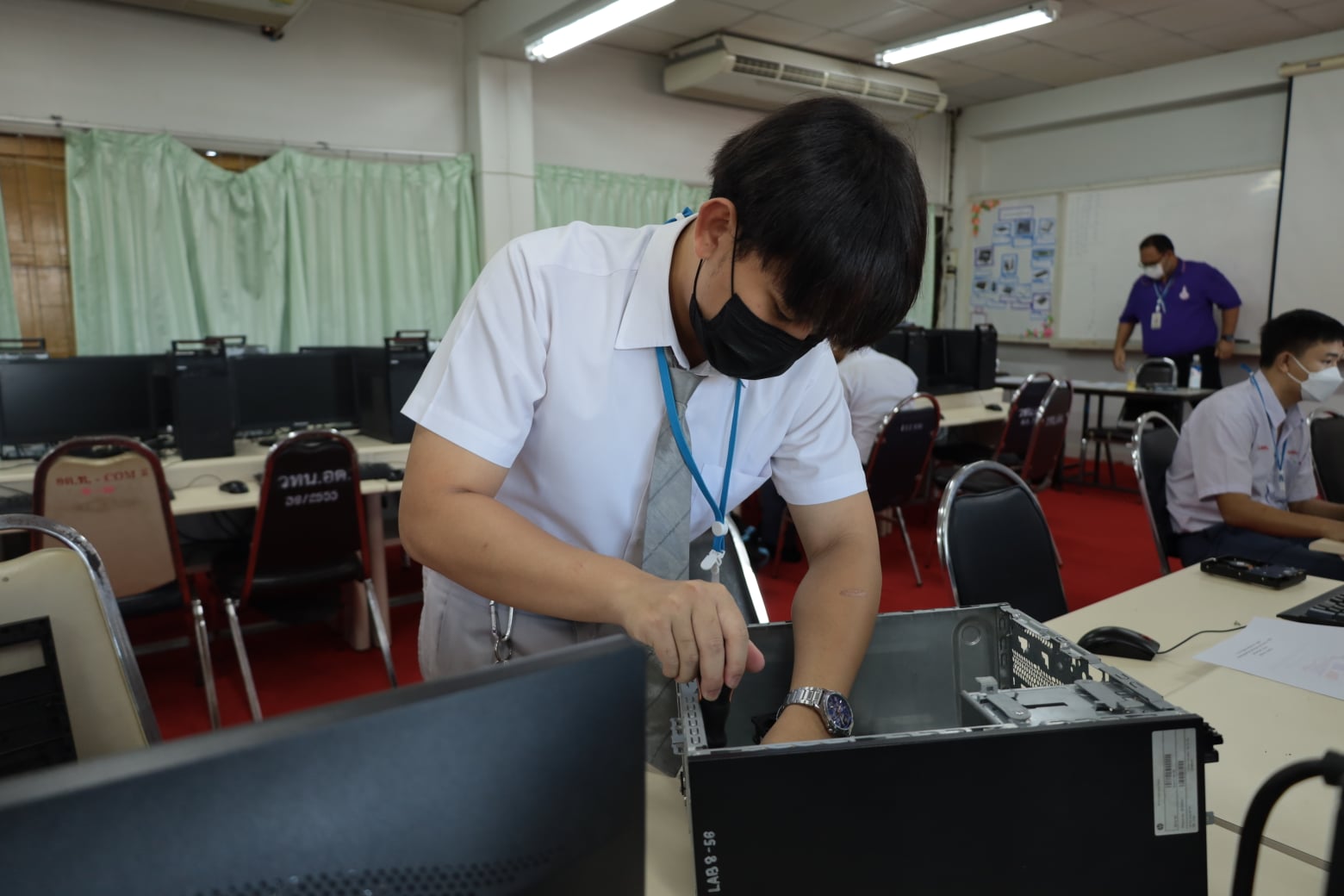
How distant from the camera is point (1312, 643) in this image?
1.49 m

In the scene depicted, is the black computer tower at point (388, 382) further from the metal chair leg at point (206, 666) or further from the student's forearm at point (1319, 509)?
the student's forearm at point (1319, 509)

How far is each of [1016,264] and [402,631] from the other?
6.60m

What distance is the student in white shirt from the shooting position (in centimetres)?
78

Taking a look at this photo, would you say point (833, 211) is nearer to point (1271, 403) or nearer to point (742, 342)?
point (742, 342)

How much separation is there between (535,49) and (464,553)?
495 cm

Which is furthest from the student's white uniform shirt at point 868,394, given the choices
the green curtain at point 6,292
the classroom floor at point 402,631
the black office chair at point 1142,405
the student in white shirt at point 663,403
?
the green curtain at point 6,292

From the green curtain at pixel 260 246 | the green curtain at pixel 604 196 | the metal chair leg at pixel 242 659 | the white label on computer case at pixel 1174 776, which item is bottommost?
the metal chair leg at pixel 242 659

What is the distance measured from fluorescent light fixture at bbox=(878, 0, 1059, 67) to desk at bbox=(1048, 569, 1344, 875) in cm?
444

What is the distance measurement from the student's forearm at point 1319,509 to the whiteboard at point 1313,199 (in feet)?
13.6

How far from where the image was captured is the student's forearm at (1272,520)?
2.40m

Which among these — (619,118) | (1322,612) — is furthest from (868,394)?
(619,118)

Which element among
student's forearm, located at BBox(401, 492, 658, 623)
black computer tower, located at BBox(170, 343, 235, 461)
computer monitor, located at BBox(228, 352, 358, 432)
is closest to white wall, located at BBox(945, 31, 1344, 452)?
computer monitor, located at BBox(228, 352, 358, 432)

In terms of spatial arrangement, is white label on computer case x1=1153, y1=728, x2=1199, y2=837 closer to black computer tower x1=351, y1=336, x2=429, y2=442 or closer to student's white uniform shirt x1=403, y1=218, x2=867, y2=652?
student's white uniform shirt x1=403, y1=218, x2=867, y2=652

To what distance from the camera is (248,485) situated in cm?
314
